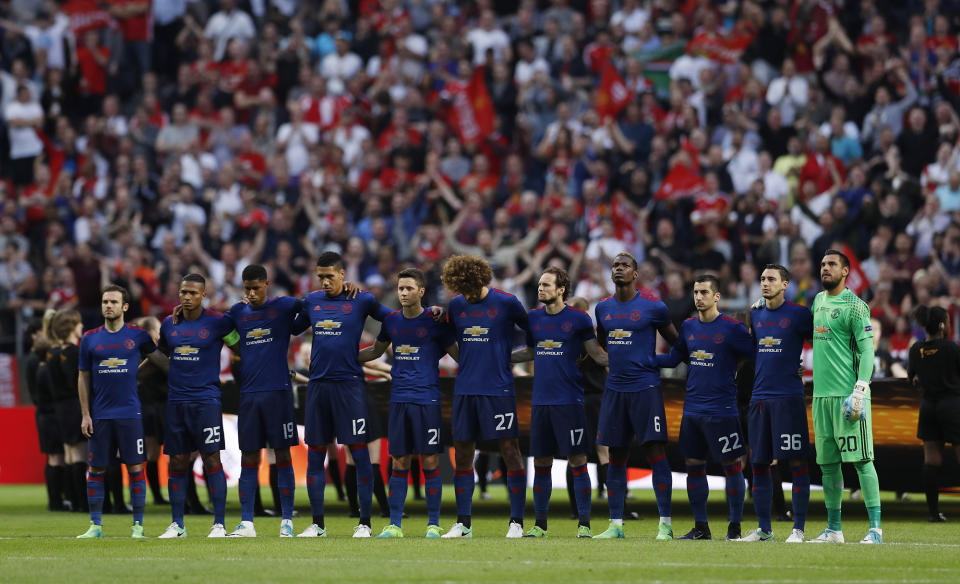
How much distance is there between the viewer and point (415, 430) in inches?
504

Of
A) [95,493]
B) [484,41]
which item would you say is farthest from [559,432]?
[484,41]

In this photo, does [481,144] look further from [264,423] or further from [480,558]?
[480,558]

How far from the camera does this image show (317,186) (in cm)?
2555

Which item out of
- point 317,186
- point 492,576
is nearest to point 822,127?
point 317,186

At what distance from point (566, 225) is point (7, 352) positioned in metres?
9.27

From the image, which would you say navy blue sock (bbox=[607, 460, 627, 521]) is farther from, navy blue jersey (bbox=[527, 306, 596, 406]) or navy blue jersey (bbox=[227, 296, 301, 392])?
navy blue jersey (bbox=[227, 296, 301, 392])

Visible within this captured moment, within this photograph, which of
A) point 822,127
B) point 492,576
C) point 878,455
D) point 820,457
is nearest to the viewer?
point 492,576

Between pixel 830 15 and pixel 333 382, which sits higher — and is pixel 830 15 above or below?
above

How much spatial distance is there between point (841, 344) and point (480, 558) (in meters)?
3.70

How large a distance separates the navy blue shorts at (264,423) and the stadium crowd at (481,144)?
7.37 m

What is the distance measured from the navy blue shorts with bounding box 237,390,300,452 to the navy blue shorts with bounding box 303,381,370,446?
0.23 m

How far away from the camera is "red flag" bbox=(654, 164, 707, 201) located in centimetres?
2217

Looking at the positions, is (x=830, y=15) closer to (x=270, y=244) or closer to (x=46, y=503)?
(x=270, y=244)

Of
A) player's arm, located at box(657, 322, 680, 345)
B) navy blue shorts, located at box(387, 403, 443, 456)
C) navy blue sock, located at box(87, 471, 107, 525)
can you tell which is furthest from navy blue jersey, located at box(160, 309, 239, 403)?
player's arm, located at box(657, 322, 680, 345)
